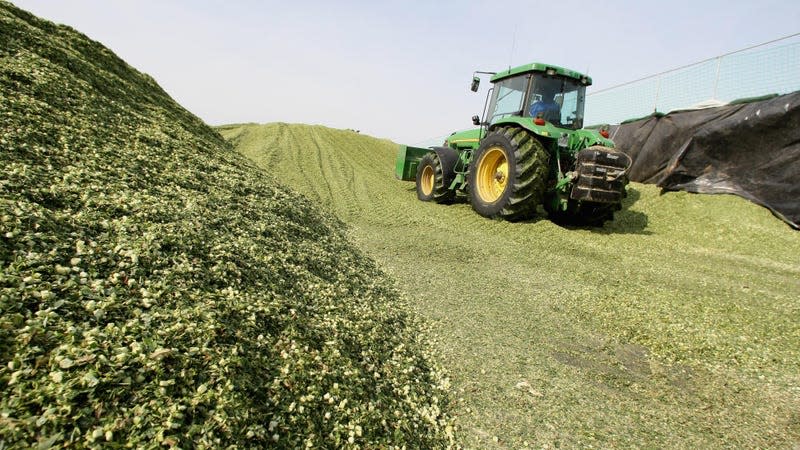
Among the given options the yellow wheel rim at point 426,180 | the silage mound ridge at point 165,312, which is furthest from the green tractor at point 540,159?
the silage mound ridge at point 165,312

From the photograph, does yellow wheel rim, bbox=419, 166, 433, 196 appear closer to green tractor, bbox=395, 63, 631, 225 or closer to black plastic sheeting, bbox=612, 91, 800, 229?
green tractor, bbox=395, 63, 631, 225

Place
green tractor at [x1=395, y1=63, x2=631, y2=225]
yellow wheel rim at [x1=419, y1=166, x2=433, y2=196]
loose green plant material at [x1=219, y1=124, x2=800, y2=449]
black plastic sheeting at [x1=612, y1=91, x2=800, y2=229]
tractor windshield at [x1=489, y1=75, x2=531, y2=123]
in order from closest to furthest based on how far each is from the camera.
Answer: loose green plant material at [x1=219, y1=124, x2=800, y2=449]
green tractor at [x1=395, y1=63, x2=631, y2=225]
black plastic sheeting at [x1=612, y1=91, x2=800, y2=229]
tractor windshield at [x1=489, y1=75, x2=531, y2=123]
yellow wheel rim at [x1=419, y1=166, x2=433, y2=196]

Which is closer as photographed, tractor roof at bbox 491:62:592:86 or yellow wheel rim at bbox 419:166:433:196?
tractor roof at bbox 491:62:592:86

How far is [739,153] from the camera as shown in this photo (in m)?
7.29

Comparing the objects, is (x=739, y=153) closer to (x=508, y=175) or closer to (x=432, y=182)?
(x=508, y=175)

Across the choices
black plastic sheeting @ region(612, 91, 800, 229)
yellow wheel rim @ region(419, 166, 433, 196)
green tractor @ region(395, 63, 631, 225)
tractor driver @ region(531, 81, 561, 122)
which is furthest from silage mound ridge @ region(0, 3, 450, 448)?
black plastic sheeting @ region(612, 91, 800, 229)

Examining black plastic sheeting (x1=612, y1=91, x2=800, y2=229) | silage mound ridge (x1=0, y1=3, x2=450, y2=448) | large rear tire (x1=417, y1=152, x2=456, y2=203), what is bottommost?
silage mound ridge (x1=0, y1=3, x2=450, y2=448)

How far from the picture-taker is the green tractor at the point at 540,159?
238 inches

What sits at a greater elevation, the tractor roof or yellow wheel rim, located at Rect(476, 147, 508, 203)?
the tractor roof

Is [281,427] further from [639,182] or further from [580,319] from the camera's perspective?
[639,182]

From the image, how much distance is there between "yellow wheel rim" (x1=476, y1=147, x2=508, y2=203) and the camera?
720 centimetres

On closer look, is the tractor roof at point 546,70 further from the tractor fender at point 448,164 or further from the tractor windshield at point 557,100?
the tractor fender at point 448,164

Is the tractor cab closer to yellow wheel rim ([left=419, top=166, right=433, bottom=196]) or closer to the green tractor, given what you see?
the green tractor

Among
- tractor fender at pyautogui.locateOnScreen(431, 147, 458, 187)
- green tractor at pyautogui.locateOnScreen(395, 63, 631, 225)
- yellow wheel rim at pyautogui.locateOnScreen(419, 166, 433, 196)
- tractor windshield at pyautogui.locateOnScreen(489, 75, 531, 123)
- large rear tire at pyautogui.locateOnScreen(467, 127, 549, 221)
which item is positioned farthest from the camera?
yellow wheel rim at pyautogui.locateOnScreen(419, 166, 433, 196)
